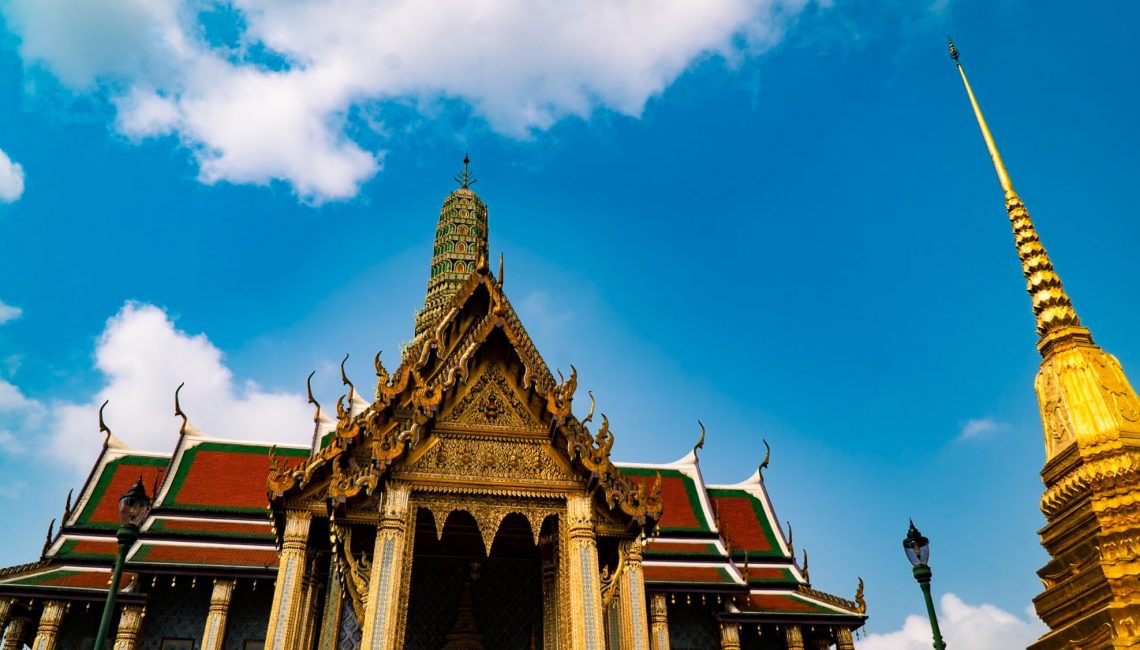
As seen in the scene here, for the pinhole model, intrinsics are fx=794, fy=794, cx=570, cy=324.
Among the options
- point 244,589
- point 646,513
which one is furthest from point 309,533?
point 244,589

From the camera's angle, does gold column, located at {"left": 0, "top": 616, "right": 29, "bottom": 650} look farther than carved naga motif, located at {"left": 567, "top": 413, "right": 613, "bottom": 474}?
Yes

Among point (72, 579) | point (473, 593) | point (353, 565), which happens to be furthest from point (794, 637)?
point (72, 579)

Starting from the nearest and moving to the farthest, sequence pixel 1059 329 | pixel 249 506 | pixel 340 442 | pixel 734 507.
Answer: pixel 340 442 < pixel 1059 329 < pixel 249 506 < pixel 734 507

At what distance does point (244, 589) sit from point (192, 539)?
1719 mm

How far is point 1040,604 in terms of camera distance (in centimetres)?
1252

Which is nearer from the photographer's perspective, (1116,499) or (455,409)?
(455,409)

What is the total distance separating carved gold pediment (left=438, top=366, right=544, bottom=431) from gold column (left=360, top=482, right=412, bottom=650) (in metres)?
1.11

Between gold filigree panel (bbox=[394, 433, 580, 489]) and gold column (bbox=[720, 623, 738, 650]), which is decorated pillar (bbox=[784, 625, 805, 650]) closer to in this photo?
gold column (bbox=[720, 623, 738, 650])

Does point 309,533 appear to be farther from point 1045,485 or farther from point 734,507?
point 734,507

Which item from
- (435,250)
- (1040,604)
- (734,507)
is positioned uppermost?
(435,250)

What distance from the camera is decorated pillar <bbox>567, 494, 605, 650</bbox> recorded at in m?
8.83

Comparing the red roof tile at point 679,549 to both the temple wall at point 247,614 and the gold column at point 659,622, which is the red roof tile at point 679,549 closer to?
the gold column at point 659,622

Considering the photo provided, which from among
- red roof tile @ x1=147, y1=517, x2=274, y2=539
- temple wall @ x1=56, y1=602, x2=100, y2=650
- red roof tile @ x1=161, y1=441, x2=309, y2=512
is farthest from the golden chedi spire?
temple wall @ x1=56, y1=602, x2=100, y2=650

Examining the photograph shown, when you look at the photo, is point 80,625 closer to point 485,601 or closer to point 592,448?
point 485,601
